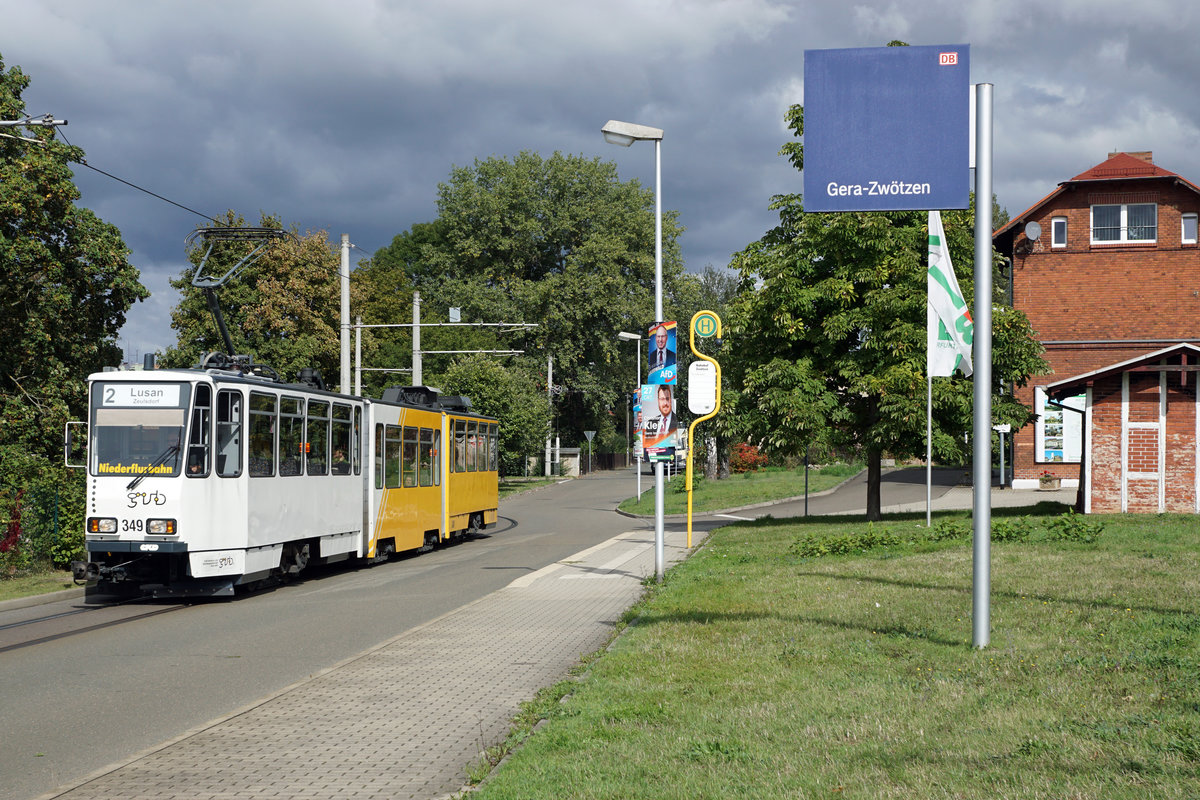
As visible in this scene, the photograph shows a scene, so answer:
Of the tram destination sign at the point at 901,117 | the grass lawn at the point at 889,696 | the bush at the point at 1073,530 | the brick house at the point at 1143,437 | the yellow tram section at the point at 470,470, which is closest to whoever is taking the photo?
the grass lawn at the point at 889,696

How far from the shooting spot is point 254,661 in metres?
10.4

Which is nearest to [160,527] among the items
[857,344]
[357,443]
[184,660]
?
[184,660]

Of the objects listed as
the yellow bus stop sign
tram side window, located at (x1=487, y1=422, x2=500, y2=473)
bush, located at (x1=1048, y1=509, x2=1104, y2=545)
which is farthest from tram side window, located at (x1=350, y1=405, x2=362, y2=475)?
bush, located at (x1=1048, y1=509, x2=1104, y2=545)

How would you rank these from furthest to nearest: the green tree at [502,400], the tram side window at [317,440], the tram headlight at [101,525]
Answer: the green tree at [502,400], the tram side window at [317,440], the tram headlight at [101,525]

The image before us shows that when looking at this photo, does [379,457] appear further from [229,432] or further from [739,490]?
[739,490]

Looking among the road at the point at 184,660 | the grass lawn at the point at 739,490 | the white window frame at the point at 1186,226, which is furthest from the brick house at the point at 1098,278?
the road at the point at 184,660

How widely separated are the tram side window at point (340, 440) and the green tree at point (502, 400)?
108ft

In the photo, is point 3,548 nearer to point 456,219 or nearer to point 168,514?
point 168,514

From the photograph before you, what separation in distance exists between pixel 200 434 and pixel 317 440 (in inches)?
128

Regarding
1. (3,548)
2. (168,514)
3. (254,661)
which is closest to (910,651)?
(254,661)

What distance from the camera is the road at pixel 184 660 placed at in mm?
7258

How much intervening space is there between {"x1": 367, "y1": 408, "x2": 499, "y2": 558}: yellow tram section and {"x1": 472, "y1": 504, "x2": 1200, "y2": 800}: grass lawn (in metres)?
9.39

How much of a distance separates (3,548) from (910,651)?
15256 mm

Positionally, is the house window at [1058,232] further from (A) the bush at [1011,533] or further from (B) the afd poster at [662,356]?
(B) the afd poster at [662,356]
